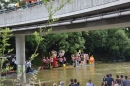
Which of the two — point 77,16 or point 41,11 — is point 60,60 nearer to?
point 41,11

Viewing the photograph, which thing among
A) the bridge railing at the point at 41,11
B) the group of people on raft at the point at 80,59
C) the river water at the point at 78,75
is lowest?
the river water at the point at 78,75

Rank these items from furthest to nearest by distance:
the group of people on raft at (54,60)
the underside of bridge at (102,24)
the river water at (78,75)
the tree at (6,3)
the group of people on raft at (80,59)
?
the tree at (6,3), the group of people on raft at (80,59), the group of people on raft at (54,60), the river water at (78,75), the underside of bridge at (102,24)

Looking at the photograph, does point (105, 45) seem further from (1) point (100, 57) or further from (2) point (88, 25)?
(2) point (88, 25)

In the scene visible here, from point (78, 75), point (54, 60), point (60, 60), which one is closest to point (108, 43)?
point (60, 60)

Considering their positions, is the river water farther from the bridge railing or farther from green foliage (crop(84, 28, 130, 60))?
green foliage (crop(84, 28, 130, 60))

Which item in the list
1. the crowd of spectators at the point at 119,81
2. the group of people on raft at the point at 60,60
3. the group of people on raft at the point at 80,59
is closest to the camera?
the crowd of spectators at the point at 119,81

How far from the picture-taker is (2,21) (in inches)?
811

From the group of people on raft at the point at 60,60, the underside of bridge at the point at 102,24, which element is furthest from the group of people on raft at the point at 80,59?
the underside of bridge at the point at 102,24

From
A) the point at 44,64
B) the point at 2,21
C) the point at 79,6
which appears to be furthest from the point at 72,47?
the point at 79,6

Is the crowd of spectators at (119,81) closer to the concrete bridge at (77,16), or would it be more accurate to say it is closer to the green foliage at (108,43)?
the concrete bridge at (77,16)

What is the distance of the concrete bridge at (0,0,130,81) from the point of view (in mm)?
11631

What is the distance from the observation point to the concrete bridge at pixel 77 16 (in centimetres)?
1163

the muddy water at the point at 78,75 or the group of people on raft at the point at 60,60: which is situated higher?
the group of people on raft at the point at 60,60

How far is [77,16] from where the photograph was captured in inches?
570
